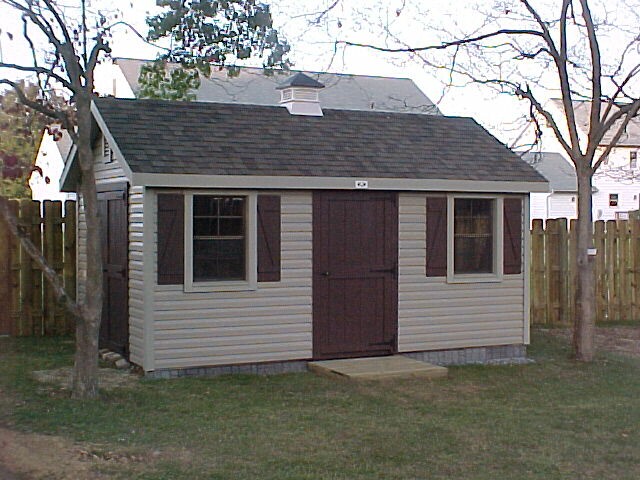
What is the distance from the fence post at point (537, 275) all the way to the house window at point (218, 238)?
682cm

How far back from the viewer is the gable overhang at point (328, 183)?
10156mm

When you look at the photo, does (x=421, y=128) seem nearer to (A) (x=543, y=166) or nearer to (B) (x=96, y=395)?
(B) (x=96, y=395)

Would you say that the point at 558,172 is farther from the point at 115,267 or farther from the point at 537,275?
the point at 115,267

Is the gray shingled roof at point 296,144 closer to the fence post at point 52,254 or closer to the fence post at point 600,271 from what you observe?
the fence post at point 52,254

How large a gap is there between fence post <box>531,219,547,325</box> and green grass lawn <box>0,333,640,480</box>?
4.62 meters

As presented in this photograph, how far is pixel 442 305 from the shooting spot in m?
12.0

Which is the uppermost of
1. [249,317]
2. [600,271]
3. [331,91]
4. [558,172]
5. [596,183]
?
[331,91]

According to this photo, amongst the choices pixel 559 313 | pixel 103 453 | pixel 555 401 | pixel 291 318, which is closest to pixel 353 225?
pixel 291 318

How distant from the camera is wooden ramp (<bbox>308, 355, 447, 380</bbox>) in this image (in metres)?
10.5

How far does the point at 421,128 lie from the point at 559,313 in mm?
4893

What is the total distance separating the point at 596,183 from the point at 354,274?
31534mm

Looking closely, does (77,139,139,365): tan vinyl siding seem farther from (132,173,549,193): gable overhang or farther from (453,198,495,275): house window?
(453,198,495,275): house window

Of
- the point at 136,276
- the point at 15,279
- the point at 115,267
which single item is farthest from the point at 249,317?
the point at 15,279

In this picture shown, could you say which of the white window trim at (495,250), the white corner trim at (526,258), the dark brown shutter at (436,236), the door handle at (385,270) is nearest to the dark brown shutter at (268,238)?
the door handle at (385,270)
